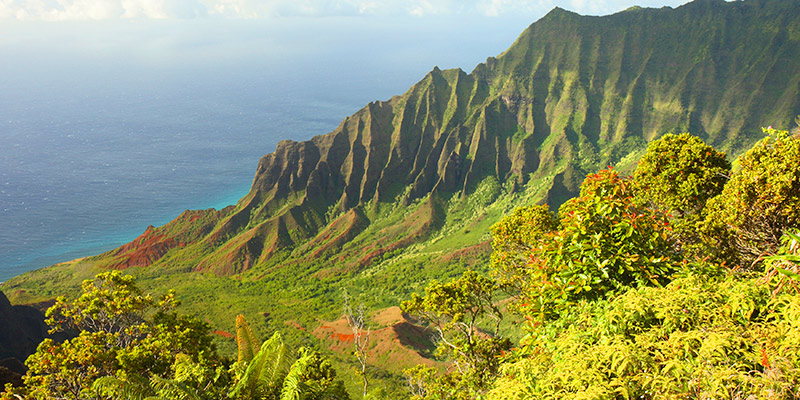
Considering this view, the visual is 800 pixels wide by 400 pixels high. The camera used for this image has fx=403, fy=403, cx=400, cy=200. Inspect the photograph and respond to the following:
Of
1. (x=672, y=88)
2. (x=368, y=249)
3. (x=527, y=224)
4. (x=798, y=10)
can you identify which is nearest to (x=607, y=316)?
(x=527, y=224)

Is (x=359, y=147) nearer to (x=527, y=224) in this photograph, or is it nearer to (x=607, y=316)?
(x=527, y=224)

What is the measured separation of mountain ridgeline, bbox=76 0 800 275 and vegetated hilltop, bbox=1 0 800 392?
0.47 metres

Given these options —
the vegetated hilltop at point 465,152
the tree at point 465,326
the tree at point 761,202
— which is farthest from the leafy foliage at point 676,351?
the vegetated hilltop at point 465,152

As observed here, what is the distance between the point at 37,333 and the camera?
5756 centimetres

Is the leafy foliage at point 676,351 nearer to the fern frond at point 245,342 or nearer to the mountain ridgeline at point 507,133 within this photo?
the fern frond at point 245,342

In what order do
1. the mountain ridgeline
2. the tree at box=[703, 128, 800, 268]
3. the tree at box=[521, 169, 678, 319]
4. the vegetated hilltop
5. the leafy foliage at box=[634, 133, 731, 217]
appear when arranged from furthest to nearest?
1. the mountain ridgeline
2. the vegetated hilltop
3. the leafy foliage at box=[634, 133, 731, 217]
4. the tree at box=[703, 128, 800, 268]
5. the tree at box=[521, 169, 678, 319]

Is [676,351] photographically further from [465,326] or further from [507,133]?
[507,133]

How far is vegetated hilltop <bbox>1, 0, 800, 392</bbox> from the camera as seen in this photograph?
324ft

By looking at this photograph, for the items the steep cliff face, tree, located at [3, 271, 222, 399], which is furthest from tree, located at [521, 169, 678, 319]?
the steep cliff face

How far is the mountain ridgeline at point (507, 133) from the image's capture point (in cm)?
11006

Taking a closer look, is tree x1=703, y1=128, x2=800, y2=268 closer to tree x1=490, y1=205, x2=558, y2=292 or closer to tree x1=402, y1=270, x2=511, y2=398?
tree x1=490, y1=205, x2=558, y2=292

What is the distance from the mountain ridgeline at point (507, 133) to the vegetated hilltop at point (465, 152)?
1.53 feet

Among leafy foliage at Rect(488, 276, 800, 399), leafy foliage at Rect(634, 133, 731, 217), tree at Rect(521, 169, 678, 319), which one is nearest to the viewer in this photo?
leafy foliage at Rect(488, 276, 800, 399)

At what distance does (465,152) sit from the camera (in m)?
133
